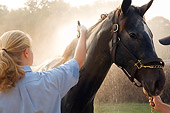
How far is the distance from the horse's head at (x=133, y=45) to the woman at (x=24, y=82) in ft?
3.51

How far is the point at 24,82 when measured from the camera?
1.57 m

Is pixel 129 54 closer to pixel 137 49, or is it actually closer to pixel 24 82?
pixel 137 49

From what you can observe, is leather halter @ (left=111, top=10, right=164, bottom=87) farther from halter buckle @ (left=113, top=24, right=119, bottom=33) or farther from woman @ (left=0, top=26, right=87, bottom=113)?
woman @ (left=0, top=26, right=87, bottom=113)

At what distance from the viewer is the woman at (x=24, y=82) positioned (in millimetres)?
1521

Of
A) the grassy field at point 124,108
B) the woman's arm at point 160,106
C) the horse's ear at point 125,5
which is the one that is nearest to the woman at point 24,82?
the horse's ear at point 125,5

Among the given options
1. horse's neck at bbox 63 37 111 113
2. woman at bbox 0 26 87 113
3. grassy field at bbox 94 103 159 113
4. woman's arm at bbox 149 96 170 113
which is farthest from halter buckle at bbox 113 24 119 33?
grassy field at bbox 94 103 159 113

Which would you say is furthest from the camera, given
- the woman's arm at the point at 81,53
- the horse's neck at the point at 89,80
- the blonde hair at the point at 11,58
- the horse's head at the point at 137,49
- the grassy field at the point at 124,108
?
the grassy field at the point at 124,108

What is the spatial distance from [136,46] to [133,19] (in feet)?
1.13

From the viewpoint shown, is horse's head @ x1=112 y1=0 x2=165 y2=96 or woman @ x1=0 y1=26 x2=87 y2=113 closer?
woman @ x1=0 y1=26 x2=87 y2=113

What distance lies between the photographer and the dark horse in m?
2.46

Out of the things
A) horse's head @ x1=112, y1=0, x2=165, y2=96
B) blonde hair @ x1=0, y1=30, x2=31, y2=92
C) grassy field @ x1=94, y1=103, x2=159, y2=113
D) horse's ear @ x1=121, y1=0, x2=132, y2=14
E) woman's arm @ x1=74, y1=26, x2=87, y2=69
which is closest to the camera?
blonde hair @ x1=0, y1=30, x2=31, y2=92

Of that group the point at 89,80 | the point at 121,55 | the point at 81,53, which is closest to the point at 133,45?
the point at 121,55

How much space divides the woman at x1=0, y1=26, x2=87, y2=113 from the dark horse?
1046 mm

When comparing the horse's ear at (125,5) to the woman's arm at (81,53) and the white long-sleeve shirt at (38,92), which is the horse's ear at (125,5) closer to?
the woman's arm at (81,53)
